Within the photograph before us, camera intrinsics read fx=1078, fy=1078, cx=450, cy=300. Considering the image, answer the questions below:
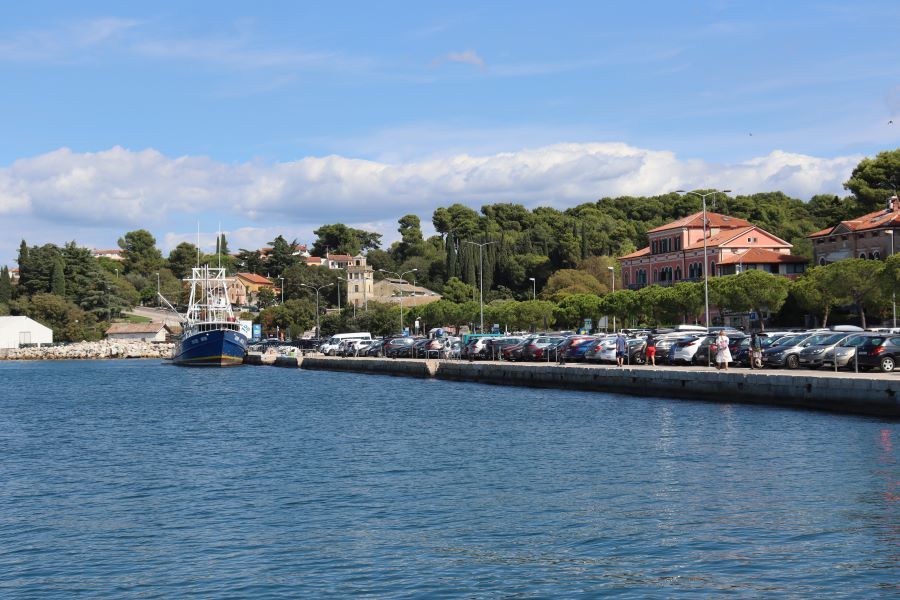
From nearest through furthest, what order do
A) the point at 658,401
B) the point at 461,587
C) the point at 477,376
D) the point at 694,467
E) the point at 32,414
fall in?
the point at 461,587, the point at 694,467, the point at 658,401, the point at 32,414, the point at 477,376

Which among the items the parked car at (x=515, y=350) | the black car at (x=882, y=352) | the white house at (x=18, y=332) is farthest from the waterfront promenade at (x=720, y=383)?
the white house at (x=18, y=332)

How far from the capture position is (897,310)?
272ft

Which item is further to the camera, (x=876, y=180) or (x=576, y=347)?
(x=876, y=180)

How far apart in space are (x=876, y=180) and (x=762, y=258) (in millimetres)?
16852

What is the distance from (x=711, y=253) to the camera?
397ft

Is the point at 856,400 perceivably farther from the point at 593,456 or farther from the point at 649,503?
the point at 649,503

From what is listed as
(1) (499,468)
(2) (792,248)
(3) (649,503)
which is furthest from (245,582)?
(2) (792,248)

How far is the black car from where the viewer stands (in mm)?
44188

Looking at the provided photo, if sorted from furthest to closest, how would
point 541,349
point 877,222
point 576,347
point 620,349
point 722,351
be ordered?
point 877,222
point 541,349
point 576,347
point 620,349
point 722,351

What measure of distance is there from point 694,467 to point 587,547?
9583 mm

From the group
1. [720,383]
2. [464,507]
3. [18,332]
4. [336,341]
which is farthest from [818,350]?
[18,332]

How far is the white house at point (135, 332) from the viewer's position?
191750 millimetres

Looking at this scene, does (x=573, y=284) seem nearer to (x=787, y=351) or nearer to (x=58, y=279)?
(x=787, y=351)

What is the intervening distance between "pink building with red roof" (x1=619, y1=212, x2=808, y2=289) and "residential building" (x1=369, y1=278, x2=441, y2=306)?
48.7 m
